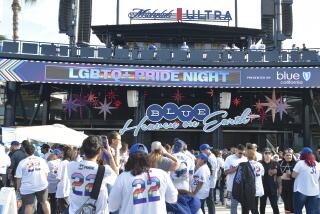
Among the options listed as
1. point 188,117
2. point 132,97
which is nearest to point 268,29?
point 188,117

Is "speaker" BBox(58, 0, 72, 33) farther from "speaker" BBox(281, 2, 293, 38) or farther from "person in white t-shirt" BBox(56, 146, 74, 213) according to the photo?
"person in white t-shirt" BBox(56, 146, 74, 213)

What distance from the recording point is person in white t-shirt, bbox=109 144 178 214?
4730mm

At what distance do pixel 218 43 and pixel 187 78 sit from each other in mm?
8924

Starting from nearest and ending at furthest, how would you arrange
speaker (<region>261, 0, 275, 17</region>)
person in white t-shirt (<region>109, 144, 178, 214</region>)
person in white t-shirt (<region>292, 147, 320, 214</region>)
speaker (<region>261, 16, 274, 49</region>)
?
person in white t-shirt (<region>109, 144, 178, 214</region>)
person in white t-shirt (<region>292, 147, 320, 214</region>)
speaker (<region>261, 0, 275, 17</region>)
speaker (<region>261, 16, 274, 49</region>)

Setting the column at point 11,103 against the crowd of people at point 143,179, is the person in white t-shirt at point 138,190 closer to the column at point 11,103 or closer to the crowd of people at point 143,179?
the crowd of people at point 143,179

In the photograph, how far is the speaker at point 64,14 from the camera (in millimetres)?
27266

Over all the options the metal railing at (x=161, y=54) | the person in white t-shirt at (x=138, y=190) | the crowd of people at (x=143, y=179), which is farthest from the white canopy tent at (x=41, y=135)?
the person in white t-shirt at (x=138, y=190)

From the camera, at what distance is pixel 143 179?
477 centimetres

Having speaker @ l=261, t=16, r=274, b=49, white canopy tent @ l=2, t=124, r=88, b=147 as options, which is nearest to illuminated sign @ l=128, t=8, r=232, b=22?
speaker @ l=261, t=16, r=274, b=49

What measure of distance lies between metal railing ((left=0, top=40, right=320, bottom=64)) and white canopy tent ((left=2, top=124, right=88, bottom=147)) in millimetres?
9021

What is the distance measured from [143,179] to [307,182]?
17.4 ft

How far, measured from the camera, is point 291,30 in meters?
28.1

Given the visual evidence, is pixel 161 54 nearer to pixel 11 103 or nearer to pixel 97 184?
pixel 11 103

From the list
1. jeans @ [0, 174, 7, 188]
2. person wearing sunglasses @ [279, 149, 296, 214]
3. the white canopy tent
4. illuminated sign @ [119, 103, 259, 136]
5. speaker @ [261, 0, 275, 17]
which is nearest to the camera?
person wearing sunglasses @ [279, 149, 296, 214]
